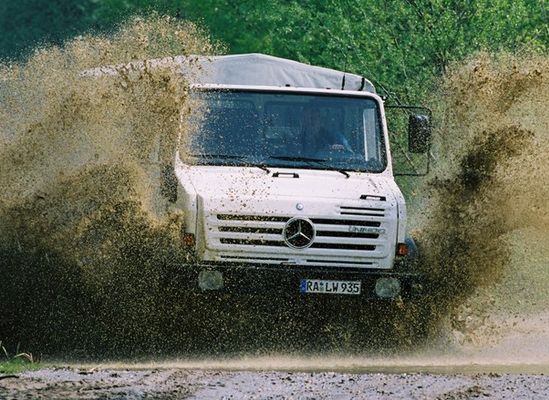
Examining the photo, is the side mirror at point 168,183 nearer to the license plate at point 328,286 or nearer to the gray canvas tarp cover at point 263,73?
the license plate at point 328,286

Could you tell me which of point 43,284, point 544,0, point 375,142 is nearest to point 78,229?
point 43,284

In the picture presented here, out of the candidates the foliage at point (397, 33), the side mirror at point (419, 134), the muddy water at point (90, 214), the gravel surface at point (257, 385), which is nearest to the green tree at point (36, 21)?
the foliage at point (397, 33)

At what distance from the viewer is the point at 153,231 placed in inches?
478

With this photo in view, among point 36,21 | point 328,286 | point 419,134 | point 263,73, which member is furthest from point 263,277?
point 36,21

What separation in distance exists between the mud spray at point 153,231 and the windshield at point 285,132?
299mm

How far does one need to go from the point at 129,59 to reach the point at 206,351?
4135 millimetres

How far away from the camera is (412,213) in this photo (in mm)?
13391

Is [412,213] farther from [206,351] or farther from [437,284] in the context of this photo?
[206,351]

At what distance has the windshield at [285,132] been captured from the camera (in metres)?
12.7

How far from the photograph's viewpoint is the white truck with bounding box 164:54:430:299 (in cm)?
1194

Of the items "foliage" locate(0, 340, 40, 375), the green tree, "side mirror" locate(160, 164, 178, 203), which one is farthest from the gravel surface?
the green tree

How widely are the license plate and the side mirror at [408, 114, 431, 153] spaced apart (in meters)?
1.49

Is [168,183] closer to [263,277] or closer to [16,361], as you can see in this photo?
[263,277]

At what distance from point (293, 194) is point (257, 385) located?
283cm
